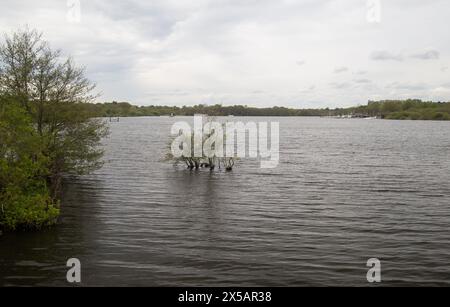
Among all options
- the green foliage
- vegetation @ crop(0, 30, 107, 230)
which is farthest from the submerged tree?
the green foliage

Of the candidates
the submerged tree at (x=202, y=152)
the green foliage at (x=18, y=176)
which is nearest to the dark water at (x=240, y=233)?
the green foliage at (x=18, y=176)

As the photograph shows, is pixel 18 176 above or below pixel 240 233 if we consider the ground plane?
above

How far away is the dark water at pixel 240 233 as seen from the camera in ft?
62.0

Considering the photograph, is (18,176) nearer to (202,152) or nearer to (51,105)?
(51,105)

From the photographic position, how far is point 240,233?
2530cm

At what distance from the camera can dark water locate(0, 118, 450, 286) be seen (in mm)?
18891

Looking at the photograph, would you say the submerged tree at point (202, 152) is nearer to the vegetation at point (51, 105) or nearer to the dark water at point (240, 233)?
the dark water at point (240, 233)

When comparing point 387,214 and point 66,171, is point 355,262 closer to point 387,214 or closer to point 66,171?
point 387,214

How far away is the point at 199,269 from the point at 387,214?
1601 cm

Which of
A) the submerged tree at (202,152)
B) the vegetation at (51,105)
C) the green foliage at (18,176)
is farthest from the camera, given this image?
the submerged tree at (202,152)

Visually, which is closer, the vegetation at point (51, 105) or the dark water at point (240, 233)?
the dark water at point (240, 233)

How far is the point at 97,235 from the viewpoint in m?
24.6

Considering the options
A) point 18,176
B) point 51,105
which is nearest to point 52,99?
point 51,105
